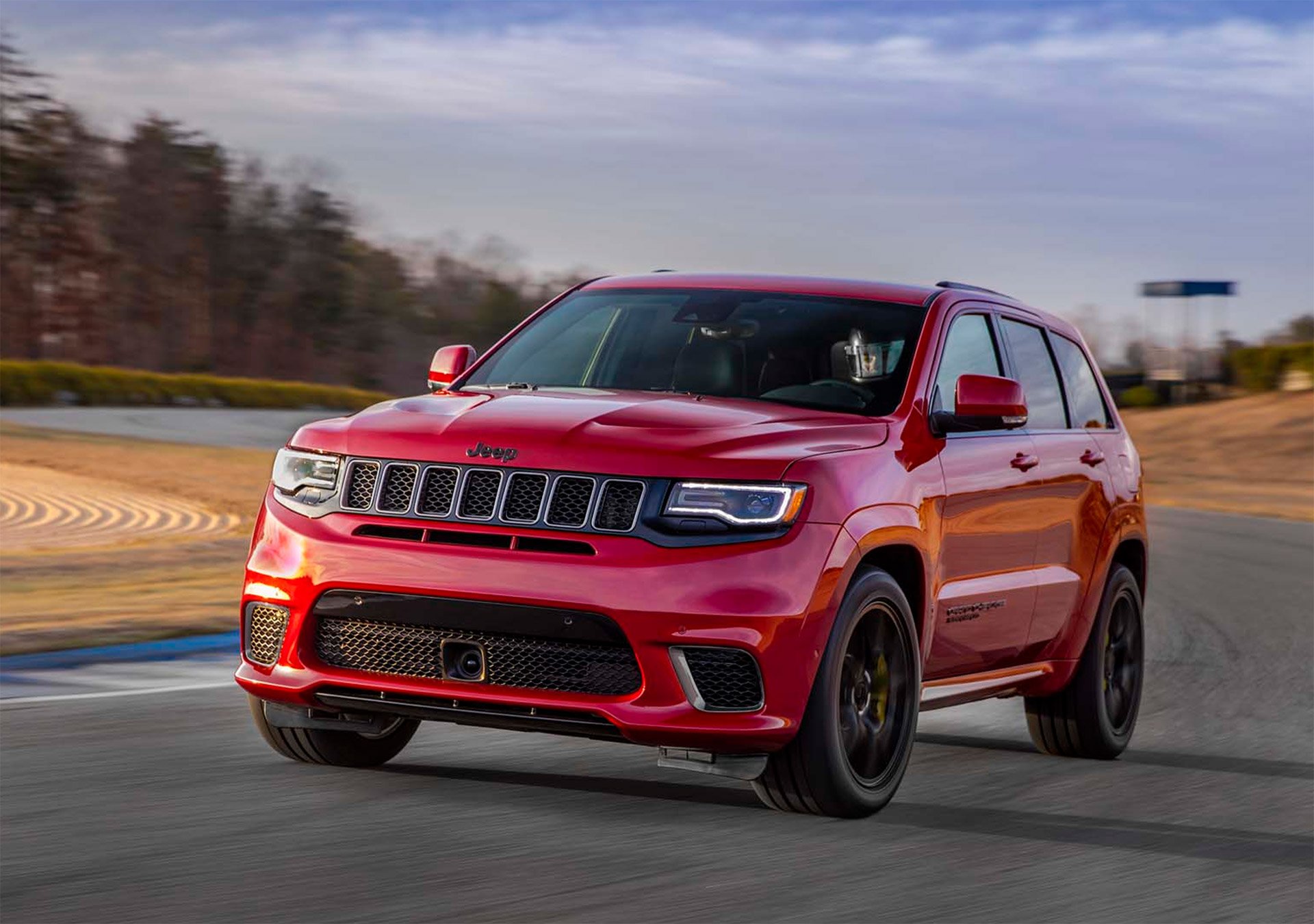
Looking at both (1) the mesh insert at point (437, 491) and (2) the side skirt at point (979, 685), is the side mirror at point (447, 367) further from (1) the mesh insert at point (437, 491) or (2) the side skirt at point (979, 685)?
(2) the side skirt at point (979, 685)

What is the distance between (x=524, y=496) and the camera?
234 inches

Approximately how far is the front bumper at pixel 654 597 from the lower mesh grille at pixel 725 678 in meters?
0.03

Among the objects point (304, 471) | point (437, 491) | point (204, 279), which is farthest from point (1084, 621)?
point (204, 279)

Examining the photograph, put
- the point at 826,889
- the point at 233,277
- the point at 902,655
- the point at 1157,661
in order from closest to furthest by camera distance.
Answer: the point at 826,889, the point at 902,655, the point at 1157,661, the point at 233,277

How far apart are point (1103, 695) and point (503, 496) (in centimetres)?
355

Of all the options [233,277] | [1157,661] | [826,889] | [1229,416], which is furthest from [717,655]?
[233,277]

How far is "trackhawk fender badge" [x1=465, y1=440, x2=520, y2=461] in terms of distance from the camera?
5.97m

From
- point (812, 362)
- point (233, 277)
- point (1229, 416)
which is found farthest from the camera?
point (233, 277)

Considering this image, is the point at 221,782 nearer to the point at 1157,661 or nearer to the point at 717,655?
the point at 717,655

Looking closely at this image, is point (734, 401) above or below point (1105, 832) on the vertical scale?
above

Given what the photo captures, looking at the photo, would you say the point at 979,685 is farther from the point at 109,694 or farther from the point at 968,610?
the point at 109,694

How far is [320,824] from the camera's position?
19.7ft

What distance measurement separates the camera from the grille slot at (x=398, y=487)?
6078 mm

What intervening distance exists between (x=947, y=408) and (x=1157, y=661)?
507cm
